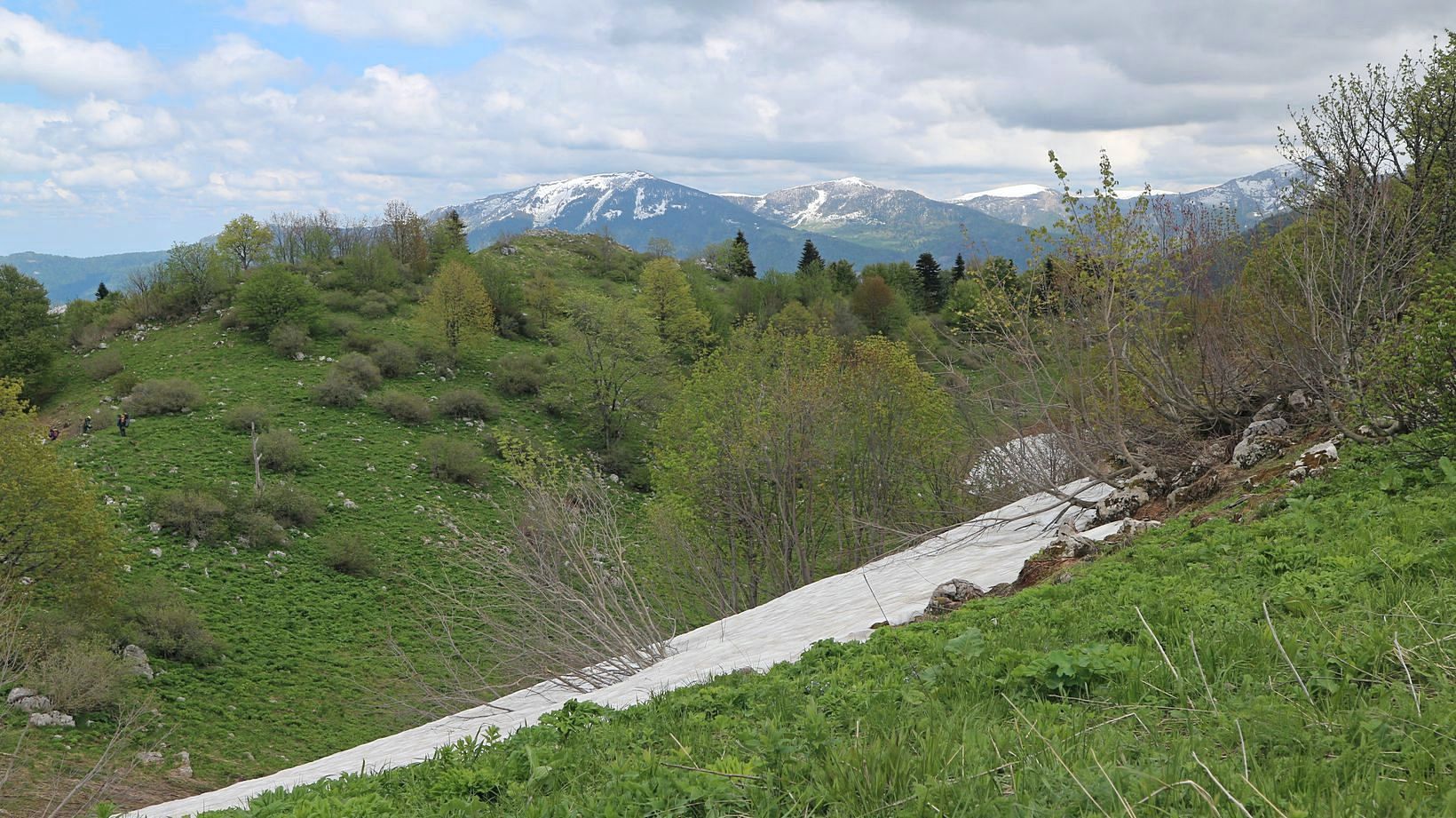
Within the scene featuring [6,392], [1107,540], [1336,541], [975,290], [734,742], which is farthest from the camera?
[6,392]

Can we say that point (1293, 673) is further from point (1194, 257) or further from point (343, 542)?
point (343, 542)

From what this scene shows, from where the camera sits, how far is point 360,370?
1912 inches

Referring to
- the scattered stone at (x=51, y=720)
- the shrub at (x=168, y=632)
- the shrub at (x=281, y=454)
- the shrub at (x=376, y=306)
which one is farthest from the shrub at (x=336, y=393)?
the scattered stone at (x=51, y=720)

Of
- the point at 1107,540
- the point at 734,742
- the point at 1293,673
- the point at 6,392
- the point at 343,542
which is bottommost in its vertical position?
the point at 343,542

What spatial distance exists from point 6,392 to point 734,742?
31.4 meters

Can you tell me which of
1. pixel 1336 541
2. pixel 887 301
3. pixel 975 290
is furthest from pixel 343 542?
pixel 887 301

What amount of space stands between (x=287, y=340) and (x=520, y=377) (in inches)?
587

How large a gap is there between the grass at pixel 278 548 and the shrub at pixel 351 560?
174mm

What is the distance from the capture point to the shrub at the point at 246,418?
4000 centimetres

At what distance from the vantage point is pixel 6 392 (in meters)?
25.6

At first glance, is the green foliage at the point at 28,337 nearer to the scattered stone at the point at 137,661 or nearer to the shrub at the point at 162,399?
the shrub at the point at 162,399

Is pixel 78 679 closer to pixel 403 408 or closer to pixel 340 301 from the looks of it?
pixel 403 408

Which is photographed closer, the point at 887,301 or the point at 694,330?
the point at 694,330

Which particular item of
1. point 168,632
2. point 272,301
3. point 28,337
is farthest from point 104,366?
point 168,632
